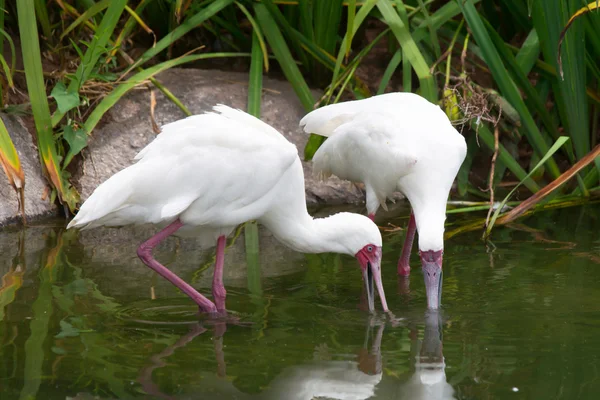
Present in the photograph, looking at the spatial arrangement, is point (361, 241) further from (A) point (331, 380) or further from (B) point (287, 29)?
(B) point (287, 29)

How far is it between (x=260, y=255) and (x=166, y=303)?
1.21 m

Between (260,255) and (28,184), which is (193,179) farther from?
(28,184)

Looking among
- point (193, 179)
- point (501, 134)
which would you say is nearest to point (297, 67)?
point (501, 134)

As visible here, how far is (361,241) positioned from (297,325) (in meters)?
0.71

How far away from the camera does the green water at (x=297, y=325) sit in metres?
4.21

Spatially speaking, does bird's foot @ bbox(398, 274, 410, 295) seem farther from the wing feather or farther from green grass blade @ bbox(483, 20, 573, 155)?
green grass blade @ bbox(483, 20, 573, 155)

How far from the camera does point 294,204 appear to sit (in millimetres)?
5656

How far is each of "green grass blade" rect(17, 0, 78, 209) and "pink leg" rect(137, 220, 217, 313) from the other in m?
1.91

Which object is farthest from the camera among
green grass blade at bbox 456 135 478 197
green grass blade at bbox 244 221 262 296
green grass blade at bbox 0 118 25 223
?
green grass blade at bbox 456 135 478 197

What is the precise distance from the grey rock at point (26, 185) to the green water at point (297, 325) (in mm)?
278

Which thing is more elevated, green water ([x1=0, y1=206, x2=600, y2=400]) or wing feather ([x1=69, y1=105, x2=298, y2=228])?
wing feather ([x1=69, y1=105, x2=298, y2=228])

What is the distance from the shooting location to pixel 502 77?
24.0 ft

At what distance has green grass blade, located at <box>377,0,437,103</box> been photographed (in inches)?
289

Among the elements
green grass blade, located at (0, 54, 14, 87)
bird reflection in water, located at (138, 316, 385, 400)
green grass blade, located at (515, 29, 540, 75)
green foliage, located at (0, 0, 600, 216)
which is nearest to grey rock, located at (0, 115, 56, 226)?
green foliage, located at (0, 0, 600, 216)
